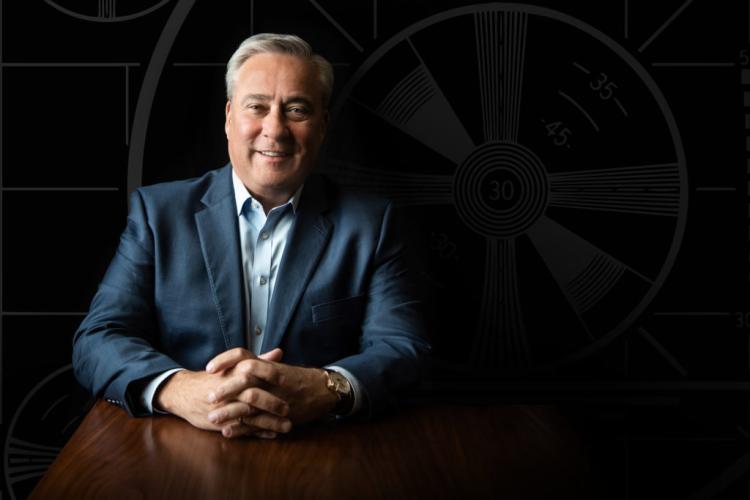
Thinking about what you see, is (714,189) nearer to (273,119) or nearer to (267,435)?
(273,119)

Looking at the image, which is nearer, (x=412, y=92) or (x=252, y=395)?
(x=252, y=395)

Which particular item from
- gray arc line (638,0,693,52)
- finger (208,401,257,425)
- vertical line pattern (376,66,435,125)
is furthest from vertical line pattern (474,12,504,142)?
finger (208,401,257,425)

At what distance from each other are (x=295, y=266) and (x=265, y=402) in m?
0.55

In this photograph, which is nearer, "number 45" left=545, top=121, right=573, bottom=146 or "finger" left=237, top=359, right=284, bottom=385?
"finger" left=237, top=359, right=284, bottom=385

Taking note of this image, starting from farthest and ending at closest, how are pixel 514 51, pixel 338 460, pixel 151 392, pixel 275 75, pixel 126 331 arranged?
1. pixel 514 51
2. pixel 275 75
3. pixel 126 331
4. pixel 151 392
5. pixel 338 460

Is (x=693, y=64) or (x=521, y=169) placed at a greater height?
(x=693, y=64)

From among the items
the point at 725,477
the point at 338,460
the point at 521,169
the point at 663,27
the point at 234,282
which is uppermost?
the point at 663,27

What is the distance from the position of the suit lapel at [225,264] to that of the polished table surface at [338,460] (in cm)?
41

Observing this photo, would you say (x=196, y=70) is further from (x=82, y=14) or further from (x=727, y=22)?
(x=727, y=22)

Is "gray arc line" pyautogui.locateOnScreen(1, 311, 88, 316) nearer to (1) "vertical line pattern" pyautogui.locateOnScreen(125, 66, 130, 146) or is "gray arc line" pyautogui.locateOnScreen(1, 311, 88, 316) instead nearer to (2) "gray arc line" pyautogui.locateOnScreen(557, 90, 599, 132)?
(1) "vertical line pattern" pyautogui.locateOnScreen(125, 66, 130, 146)

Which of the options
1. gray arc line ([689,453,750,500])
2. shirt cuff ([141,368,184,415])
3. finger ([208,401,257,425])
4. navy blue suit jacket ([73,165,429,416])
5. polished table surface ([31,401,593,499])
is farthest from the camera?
gray arc line ([689,453,750,500])

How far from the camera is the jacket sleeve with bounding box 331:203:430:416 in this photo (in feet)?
5.29

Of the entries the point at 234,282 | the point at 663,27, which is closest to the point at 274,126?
the point at 234,282

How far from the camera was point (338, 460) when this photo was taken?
1.30 m
